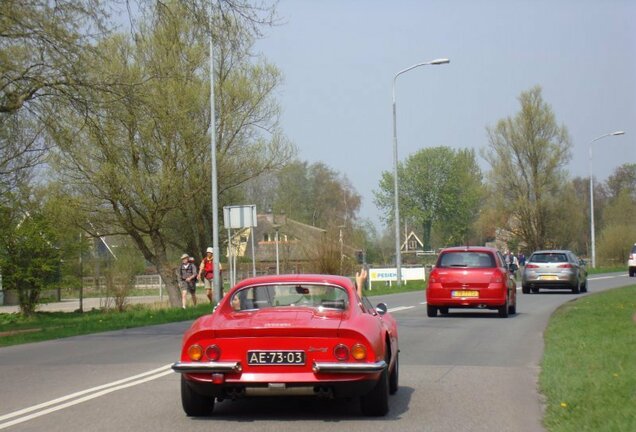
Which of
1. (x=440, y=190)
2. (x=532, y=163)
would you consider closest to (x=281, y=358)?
(x=532, y=163)

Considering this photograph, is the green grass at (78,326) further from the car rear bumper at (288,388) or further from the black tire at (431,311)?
the car rear bumper at (288,388)

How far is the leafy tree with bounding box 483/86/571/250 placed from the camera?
6850cm

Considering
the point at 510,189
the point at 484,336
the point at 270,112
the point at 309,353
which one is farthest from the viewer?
the point at 510,189

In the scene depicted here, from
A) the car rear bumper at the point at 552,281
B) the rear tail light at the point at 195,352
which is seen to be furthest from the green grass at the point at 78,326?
the car rear bumper at the point at 552,281

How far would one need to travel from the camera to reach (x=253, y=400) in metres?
10.1

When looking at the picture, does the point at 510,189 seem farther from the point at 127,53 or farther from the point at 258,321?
the point at 258,321

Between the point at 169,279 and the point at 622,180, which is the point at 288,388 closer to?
the point at 169,279

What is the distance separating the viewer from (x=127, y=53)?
3538 centimetres

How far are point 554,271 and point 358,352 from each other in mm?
28075

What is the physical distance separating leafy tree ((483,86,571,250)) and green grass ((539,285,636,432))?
160ft

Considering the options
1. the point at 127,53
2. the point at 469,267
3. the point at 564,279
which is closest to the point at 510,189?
the point at 564,279

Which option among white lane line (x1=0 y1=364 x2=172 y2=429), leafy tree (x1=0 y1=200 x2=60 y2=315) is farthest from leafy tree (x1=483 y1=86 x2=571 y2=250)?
white lane line (x1=0 y1=364 x2=172 y2=429)

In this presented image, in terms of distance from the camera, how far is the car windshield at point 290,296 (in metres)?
9.55

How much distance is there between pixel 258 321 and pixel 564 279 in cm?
2783
